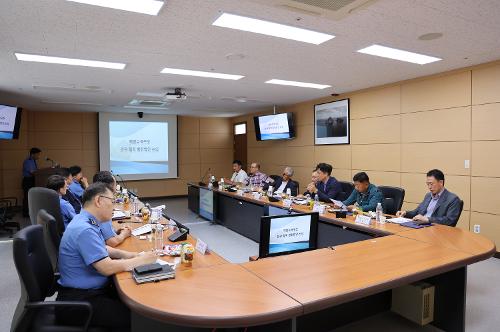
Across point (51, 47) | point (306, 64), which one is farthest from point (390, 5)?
point (51, 47)

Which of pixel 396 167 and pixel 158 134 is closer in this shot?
pixel 396 167

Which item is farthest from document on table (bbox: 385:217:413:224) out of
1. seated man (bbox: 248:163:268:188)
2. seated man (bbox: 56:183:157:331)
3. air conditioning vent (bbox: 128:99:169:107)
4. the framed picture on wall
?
air conditioning vent (bbox: 128:99:169:107)

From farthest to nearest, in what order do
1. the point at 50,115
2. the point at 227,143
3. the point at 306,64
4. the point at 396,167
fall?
1. the point at 227,143
2. the point at 50,115
3. the point at 396,167
4. the point at 306,64

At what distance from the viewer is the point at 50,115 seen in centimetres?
865

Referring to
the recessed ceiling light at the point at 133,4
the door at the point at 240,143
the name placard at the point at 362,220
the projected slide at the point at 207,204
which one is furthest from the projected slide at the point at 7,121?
the name placard at the point at 362,220

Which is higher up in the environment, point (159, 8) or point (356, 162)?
point (159, 8)

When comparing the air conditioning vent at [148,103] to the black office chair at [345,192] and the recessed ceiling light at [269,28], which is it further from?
the recessed ceiling light at [269,28]

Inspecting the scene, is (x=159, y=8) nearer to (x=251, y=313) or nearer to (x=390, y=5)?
(x=390, y=5)

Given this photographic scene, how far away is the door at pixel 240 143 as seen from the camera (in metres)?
10.2

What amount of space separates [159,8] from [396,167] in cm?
450

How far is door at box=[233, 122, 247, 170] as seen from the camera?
10203 mm

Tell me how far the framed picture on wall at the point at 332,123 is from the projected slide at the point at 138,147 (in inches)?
191

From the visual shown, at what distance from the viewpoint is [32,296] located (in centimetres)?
162

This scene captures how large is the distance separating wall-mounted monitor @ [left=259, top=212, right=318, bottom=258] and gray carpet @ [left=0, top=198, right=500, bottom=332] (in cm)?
71
